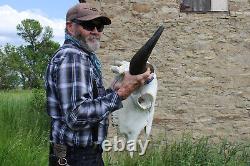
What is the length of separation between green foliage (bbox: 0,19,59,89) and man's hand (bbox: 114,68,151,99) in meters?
31.9

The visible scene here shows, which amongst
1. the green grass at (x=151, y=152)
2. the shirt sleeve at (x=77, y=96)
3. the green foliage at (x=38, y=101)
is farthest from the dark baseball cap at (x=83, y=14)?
the green foliage at (x=38, y=101)

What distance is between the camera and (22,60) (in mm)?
36375

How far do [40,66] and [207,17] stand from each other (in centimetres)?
2936

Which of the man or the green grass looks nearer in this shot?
the man

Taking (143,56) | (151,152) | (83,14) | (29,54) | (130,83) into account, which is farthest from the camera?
(29,54)

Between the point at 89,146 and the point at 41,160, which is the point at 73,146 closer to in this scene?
the point at 89,146

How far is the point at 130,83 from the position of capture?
279 centimetres

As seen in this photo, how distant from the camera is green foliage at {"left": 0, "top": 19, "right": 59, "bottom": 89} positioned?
35.0 m

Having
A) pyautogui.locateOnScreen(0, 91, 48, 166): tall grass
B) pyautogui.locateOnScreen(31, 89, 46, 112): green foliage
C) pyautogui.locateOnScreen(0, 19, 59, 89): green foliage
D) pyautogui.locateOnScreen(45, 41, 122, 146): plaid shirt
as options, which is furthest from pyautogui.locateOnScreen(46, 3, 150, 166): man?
pyautogui.locateOnScreen(0, 19, 59, 89): green foliage

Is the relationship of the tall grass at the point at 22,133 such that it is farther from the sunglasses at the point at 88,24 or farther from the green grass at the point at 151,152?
the sunglasses at the point at 88,24

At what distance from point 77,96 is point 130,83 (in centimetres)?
32

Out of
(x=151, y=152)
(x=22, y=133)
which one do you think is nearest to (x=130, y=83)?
(x=151, y=152)

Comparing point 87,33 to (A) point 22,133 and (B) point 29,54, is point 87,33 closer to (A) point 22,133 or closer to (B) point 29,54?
(A) point 22,133

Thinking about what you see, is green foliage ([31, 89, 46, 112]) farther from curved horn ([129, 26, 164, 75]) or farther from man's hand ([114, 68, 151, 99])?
curved horn ([129, 26, 164, 75])
